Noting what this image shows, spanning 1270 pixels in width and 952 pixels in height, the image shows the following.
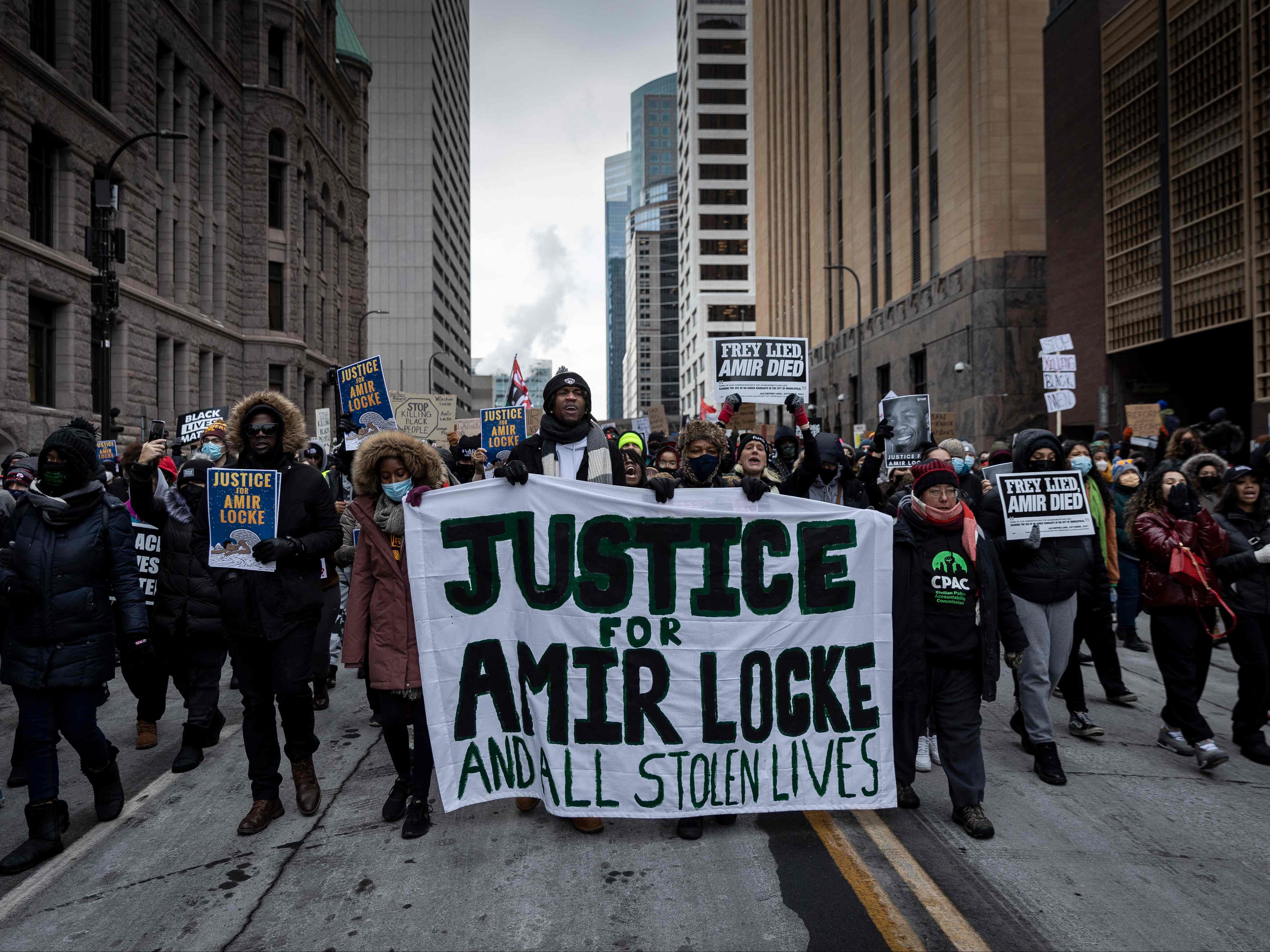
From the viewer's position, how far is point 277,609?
4.49m

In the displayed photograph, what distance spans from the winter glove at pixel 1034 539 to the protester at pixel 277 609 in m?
4.24

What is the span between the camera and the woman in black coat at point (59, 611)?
427cm

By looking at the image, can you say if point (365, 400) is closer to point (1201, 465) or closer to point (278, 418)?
point (278, 418)

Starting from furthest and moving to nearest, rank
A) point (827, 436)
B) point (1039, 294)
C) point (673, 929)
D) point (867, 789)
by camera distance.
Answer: point (1039, 294) → point (827, 436) → point (867, 789) → point (673, 929)

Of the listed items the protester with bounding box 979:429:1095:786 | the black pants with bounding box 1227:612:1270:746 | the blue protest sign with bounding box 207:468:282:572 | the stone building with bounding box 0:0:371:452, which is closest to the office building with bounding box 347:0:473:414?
the stone building with bounding box 0:0:371:452

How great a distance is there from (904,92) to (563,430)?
132 ft

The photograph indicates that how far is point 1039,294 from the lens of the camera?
31.3 meters

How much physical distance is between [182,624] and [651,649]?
12.0 feet

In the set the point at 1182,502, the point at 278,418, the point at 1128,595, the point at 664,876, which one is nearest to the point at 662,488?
the point at 664,876

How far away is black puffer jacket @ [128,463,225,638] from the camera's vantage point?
567 cm

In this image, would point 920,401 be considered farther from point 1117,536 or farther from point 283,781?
point 283,781

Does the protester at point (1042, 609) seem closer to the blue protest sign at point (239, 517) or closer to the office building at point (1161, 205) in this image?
the blue protest sign at point (239, 517)

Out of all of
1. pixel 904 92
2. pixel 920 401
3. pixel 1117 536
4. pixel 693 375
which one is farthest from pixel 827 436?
pixel 693 375

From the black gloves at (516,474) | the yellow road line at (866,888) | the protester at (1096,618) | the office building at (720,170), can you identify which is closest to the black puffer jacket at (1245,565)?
the protester at (1096,618)
